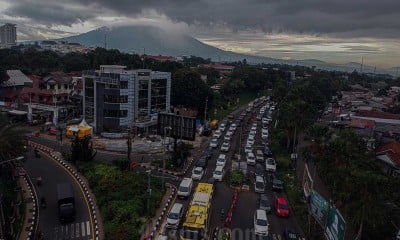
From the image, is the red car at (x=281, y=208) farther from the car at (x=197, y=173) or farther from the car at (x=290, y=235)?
the car at (x=197, y=173)

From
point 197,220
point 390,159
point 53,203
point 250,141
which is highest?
point 390,159

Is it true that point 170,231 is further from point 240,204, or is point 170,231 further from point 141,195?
point 240,204

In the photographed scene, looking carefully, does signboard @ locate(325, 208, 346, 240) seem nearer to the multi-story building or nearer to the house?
the house

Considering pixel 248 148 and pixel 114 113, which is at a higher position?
pixel 114 113

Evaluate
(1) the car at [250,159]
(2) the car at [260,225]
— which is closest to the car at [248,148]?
(1) the car at [250,159]

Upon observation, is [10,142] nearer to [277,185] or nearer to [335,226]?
[277,185]

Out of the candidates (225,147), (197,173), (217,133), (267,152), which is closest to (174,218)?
(197,173)
